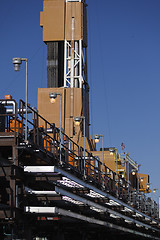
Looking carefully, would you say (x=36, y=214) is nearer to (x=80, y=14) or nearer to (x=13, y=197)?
(x=13, y=197)

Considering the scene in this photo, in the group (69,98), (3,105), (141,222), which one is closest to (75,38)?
(69,98)

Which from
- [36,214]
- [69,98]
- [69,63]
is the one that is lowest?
[36,214]

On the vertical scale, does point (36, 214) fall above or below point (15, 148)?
below

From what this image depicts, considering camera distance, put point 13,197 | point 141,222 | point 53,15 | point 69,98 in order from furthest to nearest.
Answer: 1. point 53,15
2. point 69,98
3. point 141,222
4. point 13,197

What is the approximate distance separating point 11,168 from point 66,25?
87866mm

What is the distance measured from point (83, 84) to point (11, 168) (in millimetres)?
86320

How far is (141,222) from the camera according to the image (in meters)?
84.5

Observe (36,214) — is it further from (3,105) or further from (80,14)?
(80,14)

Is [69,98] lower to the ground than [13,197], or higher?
higher

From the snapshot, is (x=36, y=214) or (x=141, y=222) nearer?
(x=36, y=214)

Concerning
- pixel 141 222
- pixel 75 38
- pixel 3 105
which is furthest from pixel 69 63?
pixel 3 105

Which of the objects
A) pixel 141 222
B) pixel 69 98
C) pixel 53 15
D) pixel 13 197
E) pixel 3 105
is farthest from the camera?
pixel 53 15

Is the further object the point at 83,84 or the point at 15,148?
the point at 83,84

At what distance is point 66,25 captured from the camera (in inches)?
4761
